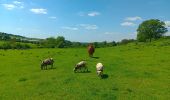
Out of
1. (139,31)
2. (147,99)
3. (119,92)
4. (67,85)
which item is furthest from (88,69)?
(139,31)

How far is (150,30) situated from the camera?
428 ft

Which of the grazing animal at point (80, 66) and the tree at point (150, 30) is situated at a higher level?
the tree at point (150, 30)

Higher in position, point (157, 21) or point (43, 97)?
point (157, 21)

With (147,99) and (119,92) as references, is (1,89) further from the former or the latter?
(147,99)

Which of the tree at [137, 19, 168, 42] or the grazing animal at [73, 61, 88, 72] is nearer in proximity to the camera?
the grazing animal at [73, 61, 88, 72]

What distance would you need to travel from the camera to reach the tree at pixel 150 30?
130625 mm

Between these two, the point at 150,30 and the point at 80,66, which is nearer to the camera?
the point at 80,66

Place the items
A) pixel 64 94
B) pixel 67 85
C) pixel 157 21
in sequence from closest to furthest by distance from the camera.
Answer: pixel 64 94
pixel 67 85
pixel 157 21

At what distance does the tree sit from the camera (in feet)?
429

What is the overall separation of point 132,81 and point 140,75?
9.91ft

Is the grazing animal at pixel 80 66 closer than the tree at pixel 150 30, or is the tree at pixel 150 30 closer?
the grazing animal at pixel 80 66

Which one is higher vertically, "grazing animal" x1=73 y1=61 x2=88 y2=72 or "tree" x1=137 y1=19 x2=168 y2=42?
"tree" x1=137 y1=19 x2=168 y2=42

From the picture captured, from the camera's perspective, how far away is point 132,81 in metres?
25.4

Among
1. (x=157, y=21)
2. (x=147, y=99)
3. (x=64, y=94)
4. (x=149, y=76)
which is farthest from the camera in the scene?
(x=157, y=21)
